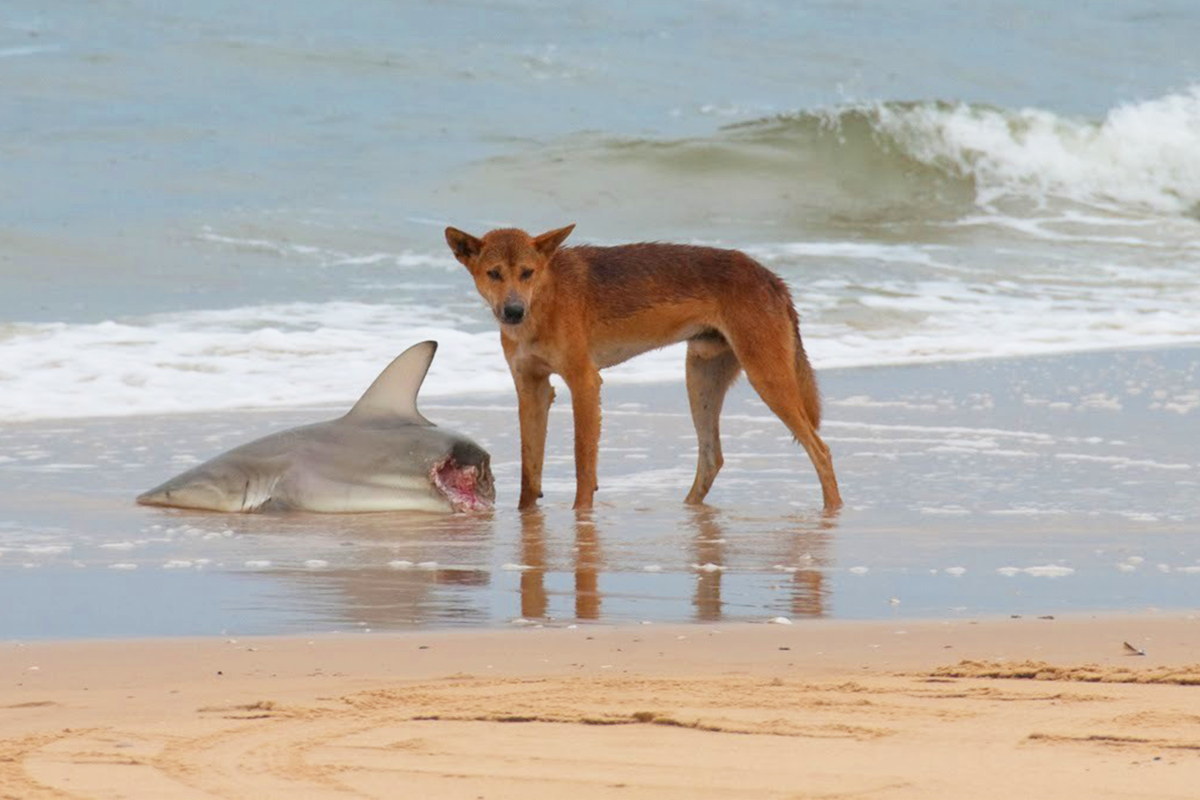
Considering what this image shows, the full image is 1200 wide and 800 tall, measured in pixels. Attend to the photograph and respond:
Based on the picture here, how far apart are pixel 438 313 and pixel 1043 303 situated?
17.3 feet

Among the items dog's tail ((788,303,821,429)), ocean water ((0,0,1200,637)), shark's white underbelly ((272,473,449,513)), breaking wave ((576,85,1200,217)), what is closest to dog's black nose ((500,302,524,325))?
shark's white underbelly ((272,473,449,513))

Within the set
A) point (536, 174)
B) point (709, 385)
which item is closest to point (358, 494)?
point (709, 385)

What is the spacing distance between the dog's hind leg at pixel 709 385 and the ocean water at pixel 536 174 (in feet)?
11.1

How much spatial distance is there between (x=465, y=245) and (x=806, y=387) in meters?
1.82

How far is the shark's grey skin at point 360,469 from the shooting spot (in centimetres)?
824

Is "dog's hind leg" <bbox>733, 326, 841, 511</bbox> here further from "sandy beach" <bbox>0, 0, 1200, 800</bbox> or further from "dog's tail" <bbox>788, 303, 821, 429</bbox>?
"sandy beach" <bbox>0, 0, 1200, 800</bbox>

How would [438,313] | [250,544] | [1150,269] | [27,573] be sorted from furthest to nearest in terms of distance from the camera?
[1150,269] < [438,313] < [250,544] < [27,573]

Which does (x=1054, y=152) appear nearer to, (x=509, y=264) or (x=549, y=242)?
(x=549, y=242)

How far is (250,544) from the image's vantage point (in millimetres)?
7305

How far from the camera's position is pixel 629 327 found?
352 inches

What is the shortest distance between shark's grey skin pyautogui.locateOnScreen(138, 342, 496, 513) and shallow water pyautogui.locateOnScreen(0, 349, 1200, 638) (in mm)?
163

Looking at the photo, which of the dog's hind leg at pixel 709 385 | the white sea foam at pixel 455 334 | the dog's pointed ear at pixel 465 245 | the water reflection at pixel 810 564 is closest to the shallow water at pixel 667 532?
the water reflection at pixel 810 564

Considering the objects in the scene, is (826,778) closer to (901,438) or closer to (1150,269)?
(901,438)

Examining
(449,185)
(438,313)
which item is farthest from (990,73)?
(438,313)
